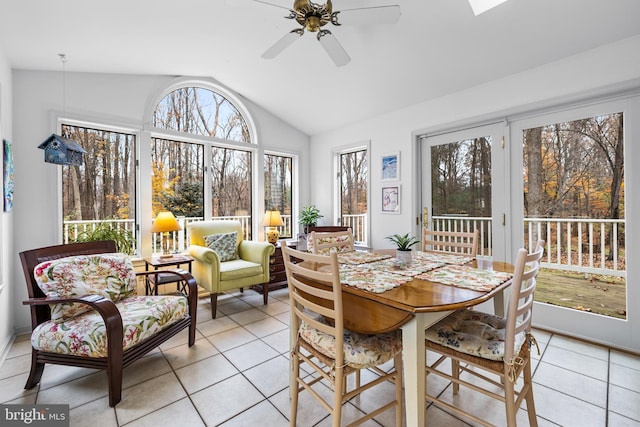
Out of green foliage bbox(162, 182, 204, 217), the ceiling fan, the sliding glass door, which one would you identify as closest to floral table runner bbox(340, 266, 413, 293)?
the ceiling fan

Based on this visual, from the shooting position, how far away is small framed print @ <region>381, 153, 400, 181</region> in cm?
388

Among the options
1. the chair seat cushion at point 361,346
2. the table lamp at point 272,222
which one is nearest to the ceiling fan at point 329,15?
the chair seat cushion at point 361,346

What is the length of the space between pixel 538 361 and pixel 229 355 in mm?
2476

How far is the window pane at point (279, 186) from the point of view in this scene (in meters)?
4.89

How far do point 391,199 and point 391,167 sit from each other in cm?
44

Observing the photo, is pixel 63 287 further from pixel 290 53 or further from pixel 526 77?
pixel 526 77

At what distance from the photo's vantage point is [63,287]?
200 centimetres

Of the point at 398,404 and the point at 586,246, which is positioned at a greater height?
the point at 586,246

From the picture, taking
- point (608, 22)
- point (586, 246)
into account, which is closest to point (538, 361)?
point (586, 246)

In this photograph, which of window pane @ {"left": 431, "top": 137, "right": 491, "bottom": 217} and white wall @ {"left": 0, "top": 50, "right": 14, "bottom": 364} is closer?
white wall @ {"left": 0, "top": 50, "right": 14, "bottom": 364}

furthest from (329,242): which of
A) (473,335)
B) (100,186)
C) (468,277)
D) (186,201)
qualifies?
(100,186)

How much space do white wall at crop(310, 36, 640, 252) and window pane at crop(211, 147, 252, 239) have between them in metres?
1.20

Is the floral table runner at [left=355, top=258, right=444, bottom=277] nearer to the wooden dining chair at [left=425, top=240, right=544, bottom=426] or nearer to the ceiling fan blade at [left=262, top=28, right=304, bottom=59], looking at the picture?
the wooden dining chair at [left=425, top=240, right=544, bottom=426]

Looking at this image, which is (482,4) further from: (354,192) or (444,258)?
(354,192)
